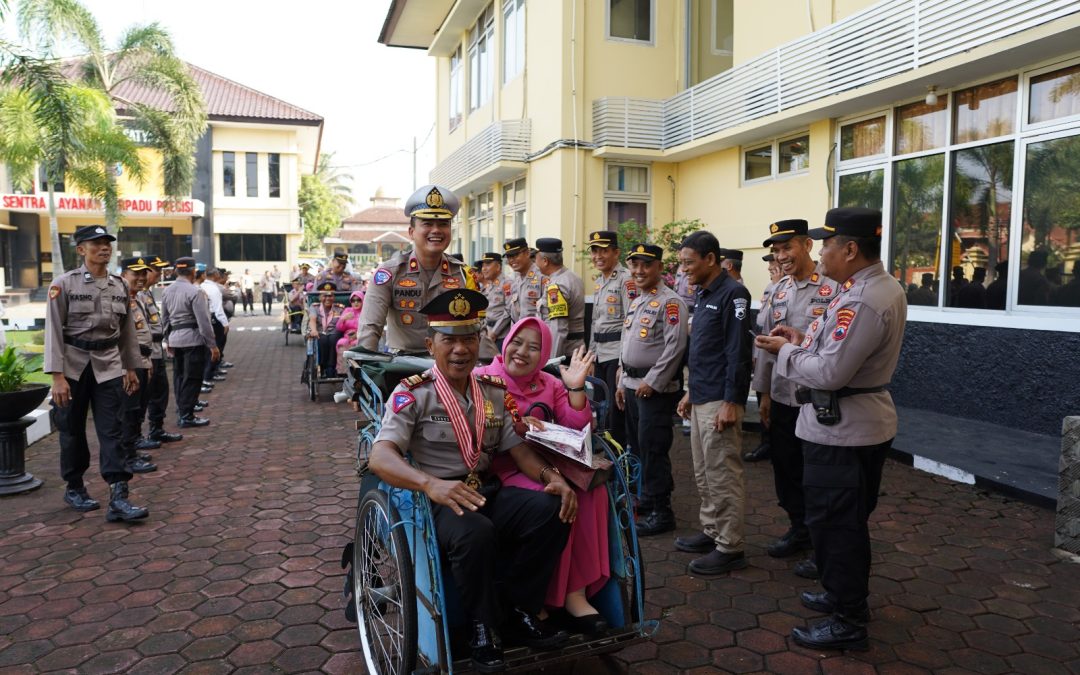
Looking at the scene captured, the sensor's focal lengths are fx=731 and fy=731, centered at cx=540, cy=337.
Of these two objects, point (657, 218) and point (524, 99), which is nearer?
point (657, 218)

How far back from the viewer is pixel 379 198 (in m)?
77.5

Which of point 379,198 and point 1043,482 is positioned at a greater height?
point 379,198

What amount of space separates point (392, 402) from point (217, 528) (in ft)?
9.11

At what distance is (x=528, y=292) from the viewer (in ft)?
27.6

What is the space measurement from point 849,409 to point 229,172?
34454 mm

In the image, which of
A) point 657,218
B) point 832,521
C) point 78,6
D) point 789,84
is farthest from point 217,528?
point 78,6

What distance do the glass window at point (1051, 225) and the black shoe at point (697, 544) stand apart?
15.3 ft

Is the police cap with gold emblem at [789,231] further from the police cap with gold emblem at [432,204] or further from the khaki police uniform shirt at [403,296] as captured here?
the police cap with gold emblem at [432,204]

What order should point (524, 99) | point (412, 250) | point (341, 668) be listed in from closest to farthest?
point (341, 668) < point (412, 250) < point (524, 99)

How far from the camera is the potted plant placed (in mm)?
5727

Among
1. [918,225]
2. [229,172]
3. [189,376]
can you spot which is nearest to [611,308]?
[918,225]

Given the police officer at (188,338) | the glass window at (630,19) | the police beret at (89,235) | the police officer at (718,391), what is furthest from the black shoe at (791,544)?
the glass window at (630,19)

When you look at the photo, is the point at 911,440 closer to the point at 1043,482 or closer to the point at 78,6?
the point at 1043,482

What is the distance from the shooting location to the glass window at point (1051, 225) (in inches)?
262
